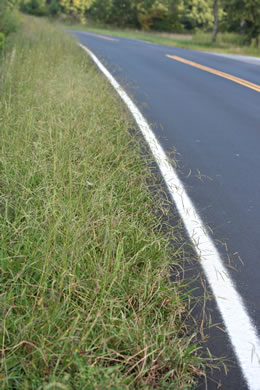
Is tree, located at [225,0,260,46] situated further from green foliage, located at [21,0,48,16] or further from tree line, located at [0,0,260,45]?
green foliage, located at [21,0,48,16]

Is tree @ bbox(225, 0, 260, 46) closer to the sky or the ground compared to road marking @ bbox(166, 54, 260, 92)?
closer to the sky

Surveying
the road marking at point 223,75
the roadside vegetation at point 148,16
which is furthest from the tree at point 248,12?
the road marking at point 223,75

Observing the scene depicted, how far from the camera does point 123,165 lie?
15.0 ft

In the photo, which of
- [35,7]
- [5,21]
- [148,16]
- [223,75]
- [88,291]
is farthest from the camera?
[35,7]

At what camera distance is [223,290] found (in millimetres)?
3146

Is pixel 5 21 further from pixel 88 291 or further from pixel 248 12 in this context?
pixel 248 12

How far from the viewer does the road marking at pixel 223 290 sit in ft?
8.28

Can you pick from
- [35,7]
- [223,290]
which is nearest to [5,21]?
[223,290]

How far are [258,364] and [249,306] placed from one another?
532mm

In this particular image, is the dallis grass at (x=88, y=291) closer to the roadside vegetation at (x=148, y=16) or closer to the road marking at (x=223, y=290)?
the road marking at (x=223, y=290)

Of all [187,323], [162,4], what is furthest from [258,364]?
[162,4]

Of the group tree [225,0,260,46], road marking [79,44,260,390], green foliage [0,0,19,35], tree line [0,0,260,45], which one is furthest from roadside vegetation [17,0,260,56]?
road marking [79,44,260,390]

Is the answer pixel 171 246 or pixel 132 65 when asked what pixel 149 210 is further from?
pixel 132 65

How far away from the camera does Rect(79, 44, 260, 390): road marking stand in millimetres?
2522
